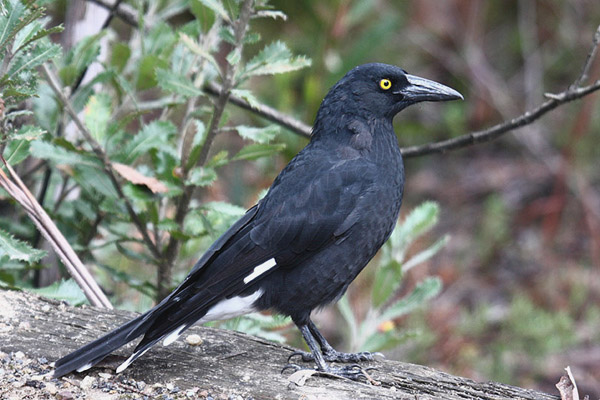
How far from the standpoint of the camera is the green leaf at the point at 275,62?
3488mm

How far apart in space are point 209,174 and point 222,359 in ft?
2.90

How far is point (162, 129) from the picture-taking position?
3.76 metres

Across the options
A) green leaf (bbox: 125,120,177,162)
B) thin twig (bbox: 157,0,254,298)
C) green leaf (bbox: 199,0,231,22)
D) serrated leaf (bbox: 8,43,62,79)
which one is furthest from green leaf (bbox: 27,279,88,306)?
green leaf (bbox: 199,0,231,22)

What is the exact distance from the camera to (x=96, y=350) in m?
2.85

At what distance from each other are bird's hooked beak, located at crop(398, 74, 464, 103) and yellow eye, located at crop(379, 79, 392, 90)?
6 cm

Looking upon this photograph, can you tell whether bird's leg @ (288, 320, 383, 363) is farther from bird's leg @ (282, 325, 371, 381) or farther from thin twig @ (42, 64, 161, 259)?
thin twig @ (42, 64, 161, 259)

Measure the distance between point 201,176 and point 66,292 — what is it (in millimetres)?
776

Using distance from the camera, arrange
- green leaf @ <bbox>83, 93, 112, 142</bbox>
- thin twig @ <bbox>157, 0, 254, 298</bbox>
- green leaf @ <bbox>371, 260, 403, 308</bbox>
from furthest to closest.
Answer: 1. green leaf @ <bbox>371, 260, 403, 308</bbox>
2. green leaf @ <bbox>83, 93, 112, 142</bbox>
3. thin twig @ <bbox>157, 0, 254, 298</bbox>

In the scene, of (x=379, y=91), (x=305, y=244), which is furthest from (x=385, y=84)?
(x=305, y=244)

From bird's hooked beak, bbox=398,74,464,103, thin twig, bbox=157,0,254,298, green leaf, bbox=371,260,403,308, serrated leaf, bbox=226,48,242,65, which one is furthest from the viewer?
green leaf, bbox=371,260,403,308

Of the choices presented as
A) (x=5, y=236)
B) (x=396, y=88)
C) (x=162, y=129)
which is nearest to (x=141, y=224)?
(x=162, y=129)

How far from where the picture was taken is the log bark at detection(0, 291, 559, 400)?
2893mm

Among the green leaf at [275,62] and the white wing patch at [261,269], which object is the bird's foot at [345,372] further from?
the green leaf at [275,62]

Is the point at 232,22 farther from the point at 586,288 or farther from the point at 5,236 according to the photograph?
the point at 586,288
